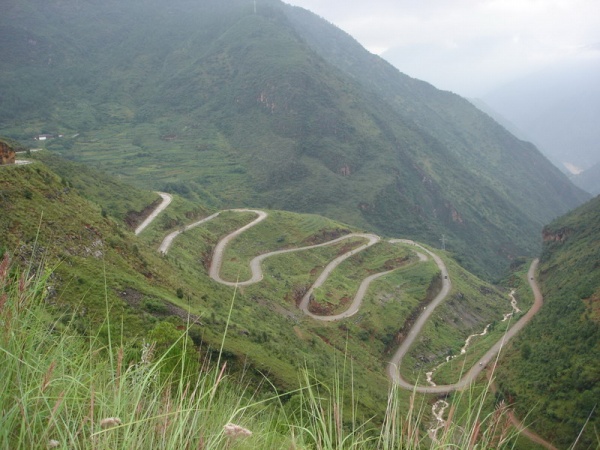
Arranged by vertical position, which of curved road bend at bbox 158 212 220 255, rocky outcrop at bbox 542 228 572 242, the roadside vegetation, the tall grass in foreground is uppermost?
rocky outcrop at bbox 542 228 572 242

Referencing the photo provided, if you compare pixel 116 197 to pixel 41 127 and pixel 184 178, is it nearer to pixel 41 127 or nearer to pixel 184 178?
pixel 184 178

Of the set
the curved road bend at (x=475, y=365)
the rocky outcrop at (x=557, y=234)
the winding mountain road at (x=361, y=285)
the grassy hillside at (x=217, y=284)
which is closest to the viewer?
the grassy hillside at (x=217, y=284)

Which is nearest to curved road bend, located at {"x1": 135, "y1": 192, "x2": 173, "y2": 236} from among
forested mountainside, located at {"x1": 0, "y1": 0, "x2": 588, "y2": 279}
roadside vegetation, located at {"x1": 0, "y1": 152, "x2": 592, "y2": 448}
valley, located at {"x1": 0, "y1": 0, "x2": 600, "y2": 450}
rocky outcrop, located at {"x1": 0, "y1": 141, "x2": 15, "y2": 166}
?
valley, located at {"x1": 0, "y1": 0, "x2": 600, "y2": 450}

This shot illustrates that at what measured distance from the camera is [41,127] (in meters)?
160

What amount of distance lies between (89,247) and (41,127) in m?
158

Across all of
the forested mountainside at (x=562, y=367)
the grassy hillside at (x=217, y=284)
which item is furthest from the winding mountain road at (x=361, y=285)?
the forested mountainside at (x=562, y=367)

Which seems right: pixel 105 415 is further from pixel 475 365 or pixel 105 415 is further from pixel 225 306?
pixel 475 365

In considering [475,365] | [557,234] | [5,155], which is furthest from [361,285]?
[557,234]

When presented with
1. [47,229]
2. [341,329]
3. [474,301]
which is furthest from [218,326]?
[474,301]

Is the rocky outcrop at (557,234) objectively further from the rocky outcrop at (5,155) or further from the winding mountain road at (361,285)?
the rocky outcrop at (5,155)

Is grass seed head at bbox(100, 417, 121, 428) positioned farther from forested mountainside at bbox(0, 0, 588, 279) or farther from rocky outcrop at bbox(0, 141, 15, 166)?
forested mountainside at bbox(0, 0, 588, 279)

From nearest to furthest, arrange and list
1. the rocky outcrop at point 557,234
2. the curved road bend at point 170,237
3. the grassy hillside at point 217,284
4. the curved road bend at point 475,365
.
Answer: the grassy hillside at point 217,284
the curved road bend at point 475,365
the curved road bend at point 170,237
the rocky outcrop at point 557,234

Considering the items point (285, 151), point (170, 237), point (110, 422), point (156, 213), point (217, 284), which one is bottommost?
point (170, 237)

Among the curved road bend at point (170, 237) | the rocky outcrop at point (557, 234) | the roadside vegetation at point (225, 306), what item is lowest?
the curved road bend at point (170, 237)
